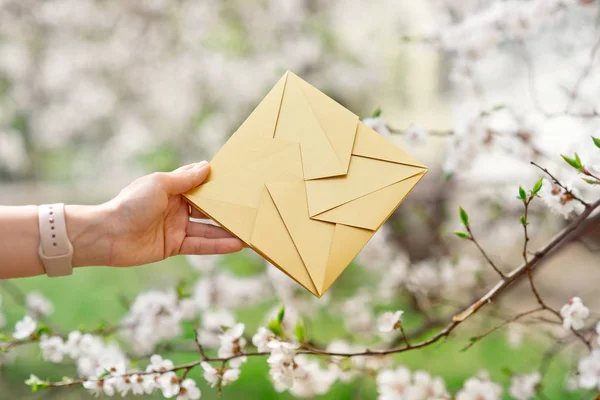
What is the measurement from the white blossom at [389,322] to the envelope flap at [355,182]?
0.58 feet

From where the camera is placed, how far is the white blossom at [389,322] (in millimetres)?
728

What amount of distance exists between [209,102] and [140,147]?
50 cm

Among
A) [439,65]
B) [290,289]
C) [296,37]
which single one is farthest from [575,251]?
[296,37]

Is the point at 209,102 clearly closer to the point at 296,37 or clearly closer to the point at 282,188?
the point at 296,37

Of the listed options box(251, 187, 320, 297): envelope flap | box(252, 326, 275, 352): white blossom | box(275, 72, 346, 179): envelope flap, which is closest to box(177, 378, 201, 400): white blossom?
box(252, 326, 275, 352): white blossom

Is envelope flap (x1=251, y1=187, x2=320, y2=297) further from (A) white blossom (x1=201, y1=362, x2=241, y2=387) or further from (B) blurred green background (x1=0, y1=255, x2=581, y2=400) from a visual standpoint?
(B) blurred green background (x1=0, y1=255, x2=581, y2=400)

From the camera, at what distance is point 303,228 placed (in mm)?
747

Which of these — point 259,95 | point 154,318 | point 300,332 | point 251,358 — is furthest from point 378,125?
point 259,95

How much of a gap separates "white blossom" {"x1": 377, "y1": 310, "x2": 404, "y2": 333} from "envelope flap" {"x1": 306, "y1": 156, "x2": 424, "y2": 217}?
18cm

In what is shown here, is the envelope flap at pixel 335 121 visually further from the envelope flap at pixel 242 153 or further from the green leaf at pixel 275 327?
the green leaf at pixel 275 327

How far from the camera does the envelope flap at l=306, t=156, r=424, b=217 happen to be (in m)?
0.75

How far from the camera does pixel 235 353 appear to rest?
0.77 meters

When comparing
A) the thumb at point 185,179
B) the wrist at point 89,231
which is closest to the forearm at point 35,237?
the wrist at point 89,231

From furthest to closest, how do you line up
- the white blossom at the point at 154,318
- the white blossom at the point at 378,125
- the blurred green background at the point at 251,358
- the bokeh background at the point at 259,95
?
the bokeh background at the point at 259,95
the blurred green background at the point at 251,358
the white blossom at the point at 154,318
the white blossom at the point at 378,125
